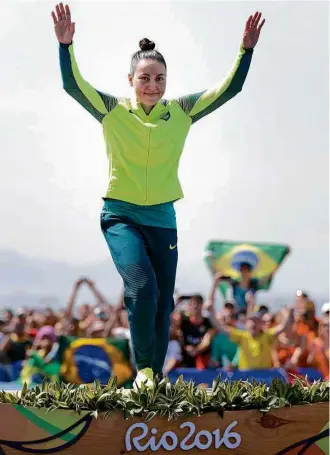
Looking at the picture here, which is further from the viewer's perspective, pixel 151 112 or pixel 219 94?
pixel 219 94

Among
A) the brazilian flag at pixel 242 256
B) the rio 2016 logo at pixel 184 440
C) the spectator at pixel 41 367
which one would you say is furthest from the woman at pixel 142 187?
the brazilian flag at pixel 242 256

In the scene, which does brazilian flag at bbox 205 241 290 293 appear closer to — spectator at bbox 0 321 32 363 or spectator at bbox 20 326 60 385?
spectator at bbox 0 321 32 363

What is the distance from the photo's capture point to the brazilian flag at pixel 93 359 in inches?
398

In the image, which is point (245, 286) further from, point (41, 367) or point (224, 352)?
point (41, 367)

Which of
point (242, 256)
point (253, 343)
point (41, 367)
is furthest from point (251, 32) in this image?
point (242, 256)

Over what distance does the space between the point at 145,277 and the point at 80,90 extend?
1.21m

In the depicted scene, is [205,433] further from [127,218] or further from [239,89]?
[239,89]

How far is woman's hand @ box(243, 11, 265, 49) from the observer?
230 inches

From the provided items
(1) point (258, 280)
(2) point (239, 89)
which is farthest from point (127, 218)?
(1) point (258, 280)

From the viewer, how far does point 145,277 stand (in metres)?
5.47

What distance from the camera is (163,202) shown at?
566 centimetres

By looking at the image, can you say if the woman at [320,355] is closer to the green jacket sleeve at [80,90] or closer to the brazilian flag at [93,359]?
the brazilian flag at [93,359]

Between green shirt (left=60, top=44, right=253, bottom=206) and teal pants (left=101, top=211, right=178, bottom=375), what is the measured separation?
0.19 metres

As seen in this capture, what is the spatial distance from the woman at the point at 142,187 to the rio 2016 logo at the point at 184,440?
461 mm
